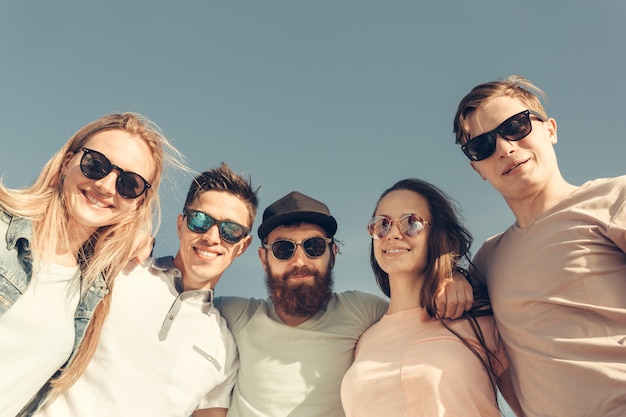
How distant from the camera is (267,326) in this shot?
5578mm

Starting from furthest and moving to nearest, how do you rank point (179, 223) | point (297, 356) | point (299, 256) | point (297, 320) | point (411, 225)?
point (179, 223), point (299, 256), point (297, 320), point (297, 356), point (411, 225)

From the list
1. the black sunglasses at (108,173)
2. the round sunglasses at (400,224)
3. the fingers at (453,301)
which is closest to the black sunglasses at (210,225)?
the black sunglasses at (108,173)

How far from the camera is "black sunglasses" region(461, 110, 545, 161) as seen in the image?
15.3 feet

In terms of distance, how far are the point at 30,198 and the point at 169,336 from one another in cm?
208

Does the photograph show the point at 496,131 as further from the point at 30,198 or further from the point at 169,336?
the point at 30,198

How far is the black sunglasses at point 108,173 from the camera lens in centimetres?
481

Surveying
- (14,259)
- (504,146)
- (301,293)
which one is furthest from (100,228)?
(504,146)

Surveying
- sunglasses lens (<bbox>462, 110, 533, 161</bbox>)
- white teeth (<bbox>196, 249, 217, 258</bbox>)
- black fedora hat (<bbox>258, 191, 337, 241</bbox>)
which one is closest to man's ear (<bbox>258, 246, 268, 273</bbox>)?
black fedora hat (<bbox>258, 191, 337, 241</bbox>)

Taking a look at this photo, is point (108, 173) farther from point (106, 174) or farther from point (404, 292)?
point (404, 292)

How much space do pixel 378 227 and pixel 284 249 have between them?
1.39 m

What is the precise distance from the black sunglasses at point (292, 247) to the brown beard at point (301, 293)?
0.22 meters

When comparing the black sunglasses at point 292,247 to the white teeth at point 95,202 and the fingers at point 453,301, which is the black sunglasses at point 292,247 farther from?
the white teeth at point 95,202

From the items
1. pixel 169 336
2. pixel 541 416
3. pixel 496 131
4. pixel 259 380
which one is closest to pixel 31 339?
pixel 169 336

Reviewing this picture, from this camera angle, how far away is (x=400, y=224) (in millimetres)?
5227
